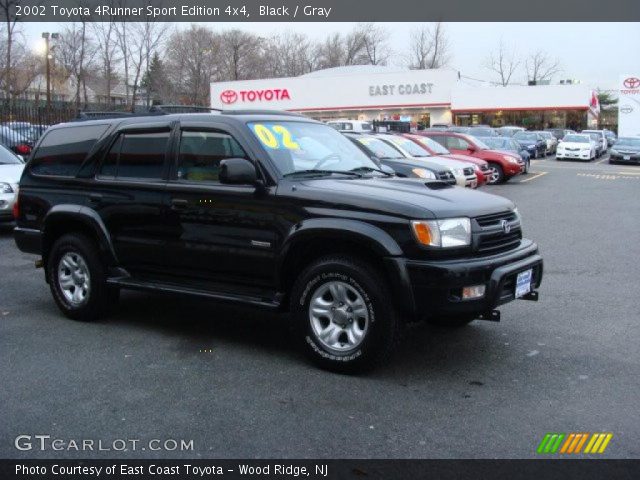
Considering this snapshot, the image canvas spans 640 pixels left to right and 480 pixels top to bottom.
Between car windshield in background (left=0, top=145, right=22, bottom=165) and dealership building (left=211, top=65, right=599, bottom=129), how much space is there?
40.3m

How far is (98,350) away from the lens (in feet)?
18.3

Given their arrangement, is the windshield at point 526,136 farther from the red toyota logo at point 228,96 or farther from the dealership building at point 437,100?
the red toyota logo at point 228,96

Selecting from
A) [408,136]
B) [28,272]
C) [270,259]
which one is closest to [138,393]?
[270,259]

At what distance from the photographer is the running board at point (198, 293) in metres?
5.28

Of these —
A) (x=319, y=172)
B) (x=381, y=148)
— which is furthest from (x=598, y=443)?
(x=381, y=148)

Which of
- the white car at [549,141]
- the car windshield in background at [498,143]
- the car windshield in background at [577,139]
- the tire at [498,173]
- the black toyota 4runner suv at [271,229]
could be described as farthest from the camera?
the white car at [549,141]

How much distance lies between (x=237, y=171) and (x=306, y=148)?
0.84 m

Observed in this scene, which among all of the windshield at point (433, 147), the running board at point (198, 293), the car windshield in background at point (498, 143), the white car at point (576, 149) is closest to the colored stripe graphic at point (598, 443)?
the running board at point (198, 293)

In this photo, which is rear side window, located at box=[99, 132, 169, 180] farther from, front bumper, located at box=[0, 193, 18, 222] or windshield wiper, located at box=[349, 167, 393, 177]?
front bumper, located at box=[0, 193, 18, 222]

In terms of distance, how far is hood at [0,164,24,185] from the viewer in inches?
458

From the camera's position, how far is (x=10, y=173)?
1191cm

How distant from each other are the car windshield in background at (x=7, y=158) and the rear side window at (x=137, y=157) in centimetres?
749

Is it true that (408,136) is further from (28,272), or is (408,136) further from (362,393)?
(362,393)
